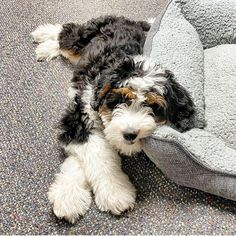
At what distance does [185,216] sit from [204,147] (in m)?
0.32

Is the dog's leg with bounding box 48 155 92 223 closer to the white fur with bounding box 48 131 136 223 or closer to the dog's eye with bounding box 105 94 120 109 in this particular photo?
the white fur with bounding box 48 131 136 223

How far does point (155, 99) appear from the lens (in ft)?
5.77

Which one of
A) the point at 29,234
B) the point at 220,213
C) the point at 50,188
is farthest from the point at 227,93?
the point at 29,234

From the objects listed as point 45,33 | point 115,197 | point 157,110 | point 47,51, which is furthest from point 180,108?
point 45,33

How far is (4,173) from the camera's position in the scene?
1.92 m

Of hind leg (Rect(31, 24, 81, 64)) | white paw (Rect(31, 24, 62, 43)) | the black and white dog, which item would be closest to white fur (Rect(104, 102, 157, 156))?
the black and white dog

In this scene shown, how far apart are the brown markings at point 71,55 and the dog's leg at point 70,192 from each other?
805 mm

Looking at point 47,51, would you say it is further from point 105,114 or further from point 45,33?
point 105,114

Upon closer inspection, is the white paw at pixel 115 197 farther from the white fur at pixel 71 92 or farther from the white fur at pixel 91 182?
the white fur at pixel 71 92

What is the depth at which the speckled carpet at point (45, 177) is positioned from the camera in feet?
5.68

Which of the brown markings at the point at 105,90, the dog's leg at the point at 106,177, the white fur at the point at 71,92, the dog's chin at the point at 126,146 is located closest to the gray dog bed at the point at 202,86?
the dog's chin at the point at 126,146

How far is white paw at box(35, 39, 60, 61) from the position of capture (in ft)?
8.43

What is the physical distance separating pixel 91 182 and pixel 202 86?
2.58 ft

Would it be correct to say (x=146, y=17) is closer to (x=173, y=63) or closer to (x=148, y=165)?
(x=173, y=63)
